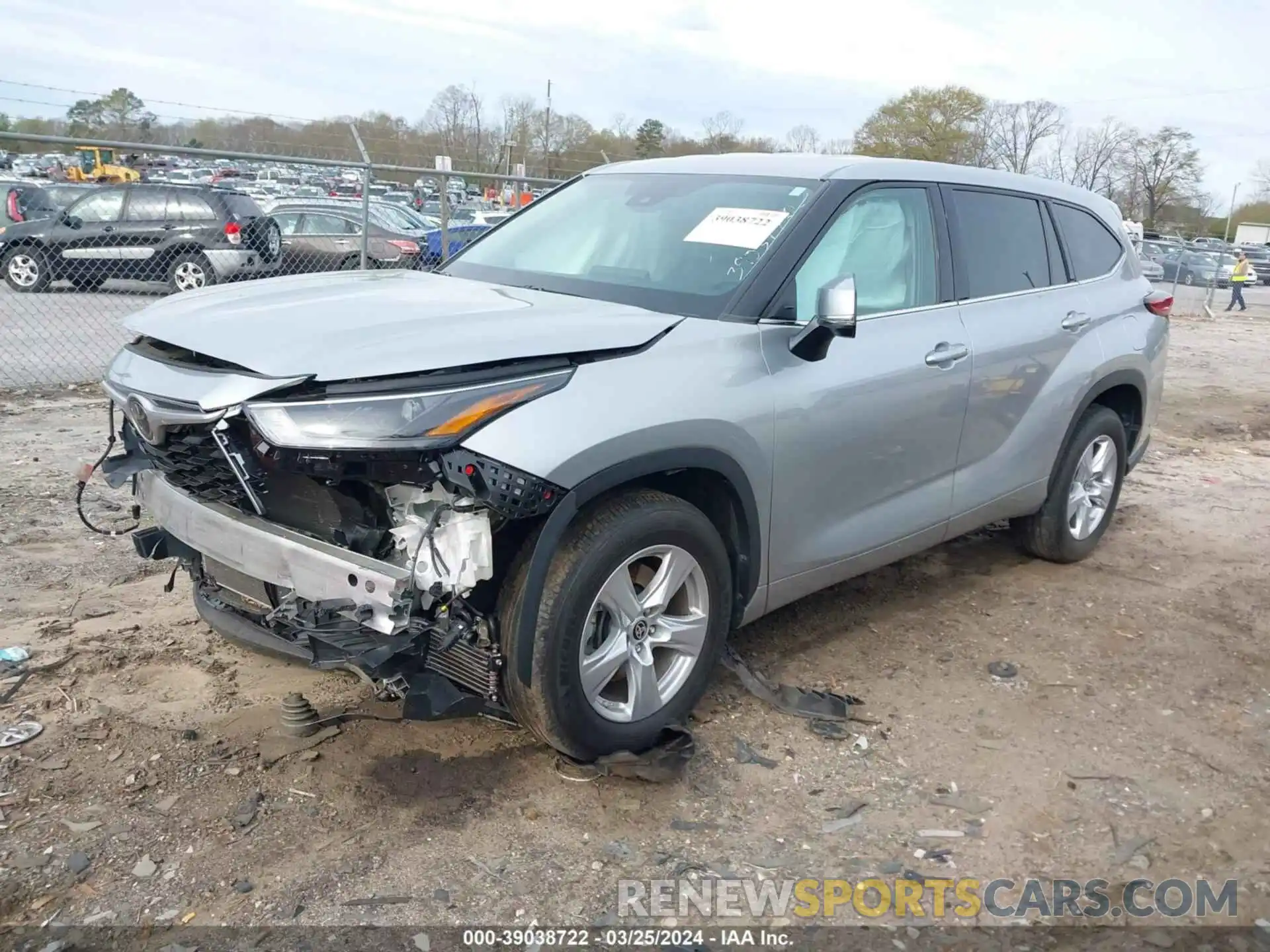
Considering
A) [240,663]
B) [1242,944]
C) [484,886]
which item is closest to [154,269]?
[240,663]

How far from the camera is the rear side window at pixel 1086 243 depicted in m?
5.00

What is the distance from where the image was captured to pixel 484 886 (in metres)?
2.70

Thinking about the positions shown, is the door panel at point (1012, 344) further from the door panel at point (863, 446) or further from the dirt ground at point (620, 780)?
the dirt ground at point (620, 780)

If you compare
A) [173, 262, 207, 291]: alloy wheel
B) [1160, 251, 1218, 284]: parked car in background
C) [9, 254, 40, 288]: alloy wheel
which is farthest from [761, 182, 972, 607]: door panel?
[1160, 251, 1218, 284]: parked car in background

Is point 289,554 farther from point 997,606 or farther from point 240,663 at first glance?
point 997,606

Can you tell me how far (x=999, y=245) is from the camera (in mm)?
4504

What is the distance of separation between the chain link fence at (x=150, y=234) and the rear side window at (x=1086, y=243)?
5311 mm

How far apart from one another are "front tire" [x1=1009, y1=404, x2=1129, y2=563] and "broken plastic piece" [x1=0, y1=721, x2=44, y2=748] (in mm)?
4276

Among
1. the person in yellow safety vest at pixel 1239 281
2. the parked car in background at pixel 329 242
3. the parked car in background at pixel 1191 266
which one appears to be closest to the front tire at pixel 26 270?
the parked car in background at pixel 329 242

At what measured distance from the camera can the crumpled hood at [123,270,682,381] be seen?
8.85 ft

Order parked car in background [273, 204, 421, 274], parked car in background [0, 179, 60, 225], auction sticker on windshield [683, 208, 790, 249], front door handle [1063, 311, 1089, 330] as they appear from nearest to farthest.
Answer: auction sticker on windshield [683, 208, 790, 249], front door handle [1063, 311, 1089, 330], parked car in background [273, 204, 421, 274], parked car in background [0, 179, 60, 225]

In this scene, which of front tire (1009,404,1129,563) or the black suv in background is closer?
front tire (1009,404,1129,563)

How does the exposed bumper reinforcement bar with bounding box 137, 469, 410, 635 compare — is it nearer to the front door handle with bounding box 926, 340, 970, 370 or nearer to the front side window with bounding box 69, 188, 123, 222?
the front door handle with bounding box 926, 340, 970, 370

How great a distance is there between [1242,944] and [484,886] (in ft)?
6.42
